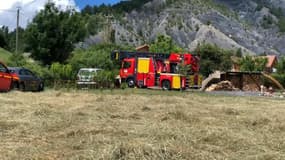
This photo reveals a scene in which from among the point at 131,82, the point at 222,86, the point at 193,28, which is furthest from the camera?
the point at 193,28

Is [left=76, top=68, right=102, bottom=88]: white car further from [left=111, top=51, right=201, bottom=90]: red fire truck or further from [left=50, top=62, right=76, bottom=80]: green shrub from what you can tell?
[left=111, top=51, right=201, bottom=90]: red fire truck

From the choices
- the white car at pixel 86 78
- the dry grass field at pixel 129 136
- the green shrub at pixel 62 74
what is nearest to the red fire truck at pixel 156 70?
the white car at pixel 86 78

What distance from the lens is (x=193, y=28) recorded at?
159250 millimetres

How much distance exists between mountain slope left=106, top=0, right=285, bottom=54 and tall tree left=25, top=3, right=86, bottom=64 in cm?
8184

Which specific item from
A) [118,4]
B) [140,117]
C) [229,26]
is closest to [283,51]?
[229,26]

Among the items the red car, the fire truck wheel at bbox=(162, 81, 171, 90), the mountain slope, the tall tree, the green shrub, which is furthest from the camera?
the mountain slope

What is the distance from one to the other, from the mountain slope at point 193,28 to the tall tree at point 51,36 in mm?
81841

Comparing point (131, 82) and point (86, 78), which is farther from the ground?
point (86, 78)

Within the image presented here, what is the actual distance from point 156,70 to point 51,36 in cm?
1693

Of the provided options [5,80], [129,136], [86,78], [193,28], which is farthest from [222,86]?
[193,28]

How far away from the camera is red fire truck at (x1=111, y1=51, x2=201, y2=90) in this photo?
3947 cm

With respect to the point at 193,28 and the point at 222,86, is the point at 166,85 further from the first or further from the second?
the point at 193,28

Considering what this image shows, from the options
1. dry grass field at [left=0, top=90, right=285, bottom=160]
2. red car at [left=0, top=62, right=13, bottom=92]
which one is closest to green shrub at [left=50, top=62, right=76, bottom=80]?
red car at [left=0, top=62, right=13, bottom=92]

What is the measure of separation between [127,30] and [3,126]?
137m
